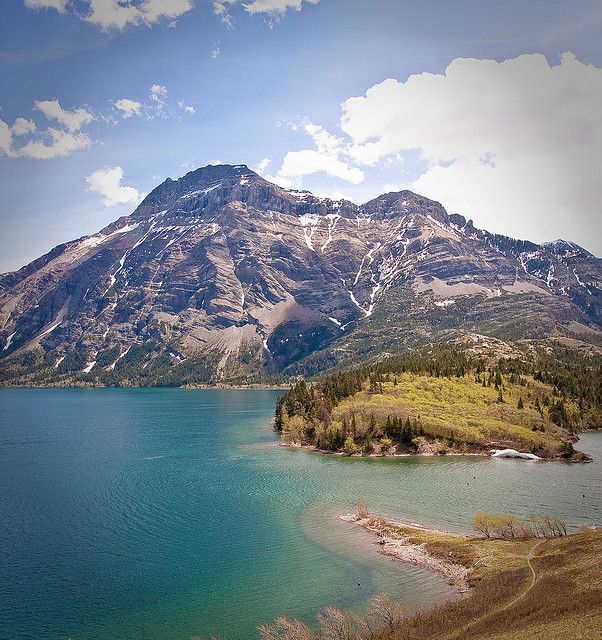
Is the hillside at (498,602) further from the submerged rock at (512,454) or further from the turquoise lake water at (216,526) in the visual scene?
the submerged rock at (512,454)

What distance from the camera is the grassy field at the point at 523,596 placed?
42625mm

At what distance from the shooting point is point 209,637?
172 ft

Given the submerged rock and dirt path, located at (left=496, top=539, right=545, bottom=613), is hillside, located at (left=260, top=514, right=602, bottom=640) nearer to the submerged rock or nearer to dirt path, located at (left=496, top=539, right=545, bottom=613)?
dirt path, located at (left=496, top=539, right=545, bottom=613)

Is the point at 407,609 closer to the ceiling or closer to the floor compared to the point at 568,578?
closer to the floor

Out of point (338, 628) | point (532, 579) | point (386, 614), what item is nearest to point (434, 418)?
point (532, 579)

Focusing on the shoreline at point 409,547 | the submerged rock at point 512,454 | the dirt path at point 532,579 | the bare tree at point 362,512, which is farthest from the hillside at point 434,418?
the dirt path at point 532,579

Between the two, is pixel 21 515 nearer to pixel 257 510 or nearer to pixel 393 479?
pixel 257 510

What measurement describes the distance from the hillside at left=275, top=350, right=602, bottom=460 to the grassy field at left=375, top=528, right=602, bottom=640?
251 ft

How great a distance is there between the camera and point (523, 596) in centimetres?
5250

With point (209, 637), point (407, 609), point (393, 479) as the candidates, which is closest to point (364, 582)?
point (407, 609)

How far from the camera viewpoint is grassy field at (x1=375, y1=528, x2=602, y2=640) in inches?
1678

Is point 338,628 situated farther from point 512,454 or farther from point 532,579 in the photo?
point 512,454

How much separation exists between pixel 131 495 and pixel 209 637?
6209 cm

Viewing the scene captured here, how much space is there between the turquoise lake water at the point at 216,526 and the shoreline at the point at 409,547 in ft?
6.65
